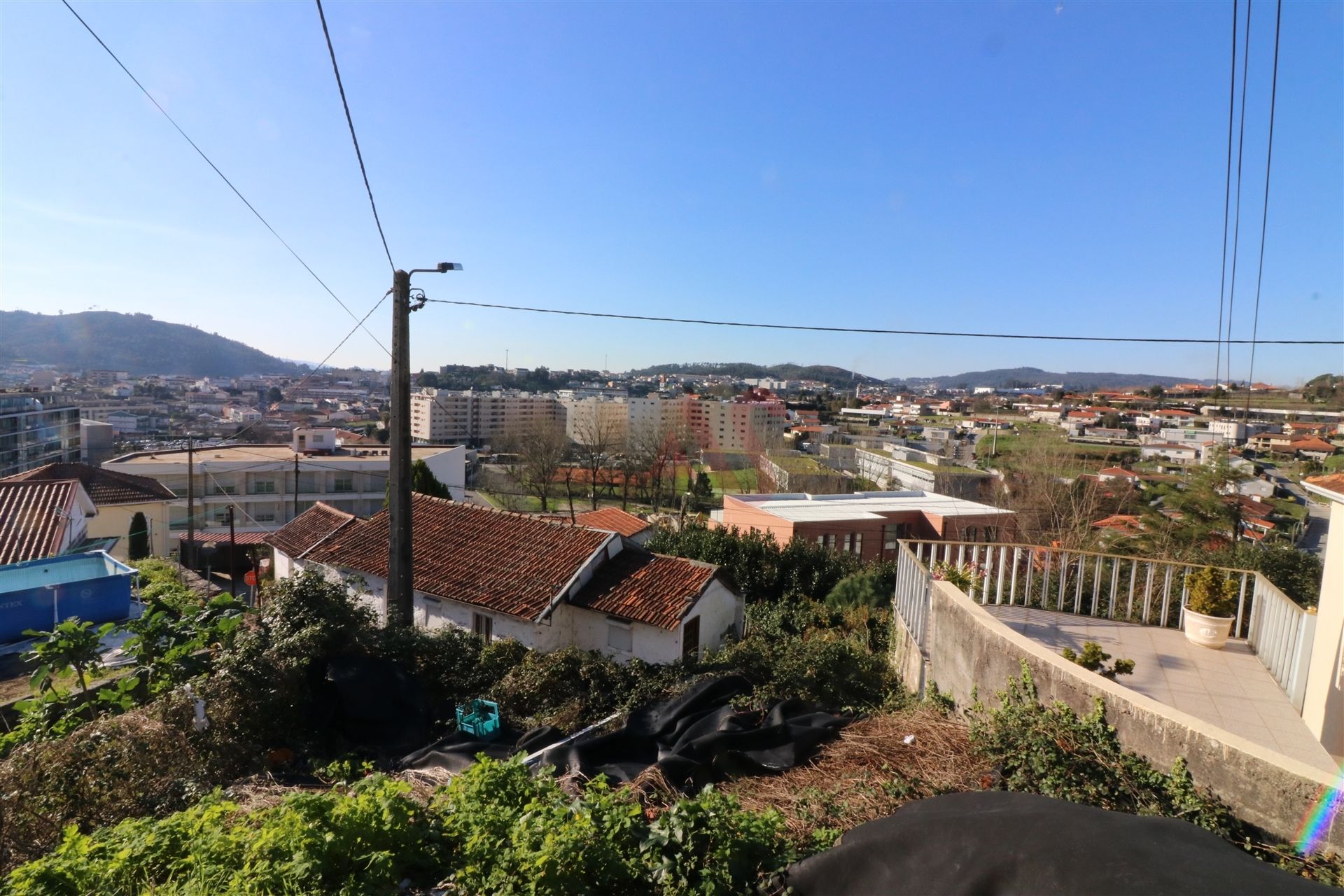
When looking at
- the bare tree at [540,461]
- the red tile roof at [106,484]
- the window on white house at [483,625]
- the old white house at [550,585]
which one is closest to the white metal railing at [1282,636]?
the old white house at [550,585]

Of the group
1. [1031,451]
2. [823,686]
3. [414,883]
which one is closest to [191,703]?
[414,883]

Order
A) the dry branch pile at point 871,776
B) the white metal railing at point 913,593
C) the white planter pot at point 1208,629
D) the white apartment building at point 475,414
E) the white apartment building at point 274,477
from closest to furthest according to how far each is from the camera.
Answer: the dry branch pile at point 871,776, the white planter pot at point 1208,629, the white metal railing at point 913,593, the white apartment building at point 274,477, the white apartment building at point 475,414

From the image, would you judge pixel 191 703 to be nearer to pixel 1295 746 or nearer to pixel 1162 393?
pixel 1295 746

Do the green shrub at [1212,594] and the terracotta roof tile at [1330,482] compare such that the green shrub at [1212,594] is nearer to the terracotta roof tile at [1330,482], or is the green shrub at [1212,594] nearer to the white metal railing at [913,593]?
the terracotta roof tile at [1330,482]

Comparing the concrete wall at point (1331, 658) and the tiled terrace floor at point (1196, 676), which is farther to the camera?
the tiled terrace floor at point (1196, 676)

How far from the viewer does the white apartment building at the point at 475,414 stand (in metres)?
69.8

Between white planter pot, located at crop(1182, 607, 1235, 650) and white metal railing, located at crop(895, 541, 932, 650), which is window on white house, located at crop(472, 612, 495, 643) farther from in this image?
white planter pot, located at crop(1182, 607, 1235, 650)

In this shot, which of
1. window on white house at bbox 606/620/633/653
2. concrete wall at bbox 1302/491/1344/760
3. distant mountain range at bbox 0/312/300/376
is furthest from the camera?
distant mountain range at bbox 0/312/300/376

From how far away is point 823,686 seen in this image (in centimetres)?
736

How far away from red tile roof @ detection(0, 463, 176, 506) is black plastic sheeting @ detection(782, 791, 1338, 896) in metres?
29.7

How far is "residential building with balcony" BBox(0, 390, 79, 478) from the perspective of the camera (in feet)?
144

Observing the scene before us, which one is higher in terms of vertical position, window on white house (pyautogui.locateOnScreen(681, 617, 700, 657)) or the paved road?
the paved road

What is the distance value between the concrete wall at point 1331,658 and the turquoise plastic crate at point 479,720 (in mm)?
6924

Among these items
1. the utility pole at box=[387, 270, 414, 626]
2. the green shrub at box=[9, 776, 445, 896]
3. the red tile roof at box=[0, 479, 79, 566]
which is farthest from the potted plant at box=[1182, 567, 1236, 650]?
the red tile roof at box=[0, 479, 79, 566]
